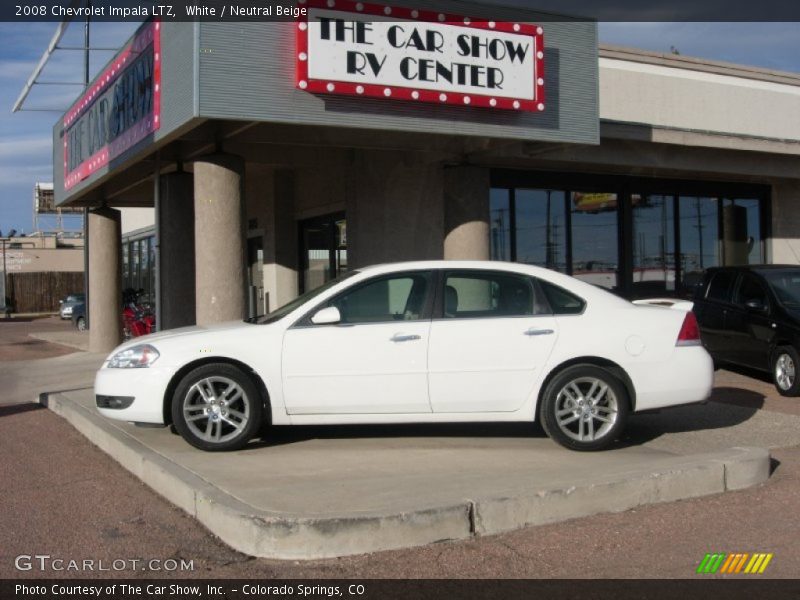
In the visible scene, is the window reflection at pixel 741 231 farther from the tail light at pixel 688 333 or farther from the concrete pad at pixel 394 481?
the concrete pad at pixel 394 481

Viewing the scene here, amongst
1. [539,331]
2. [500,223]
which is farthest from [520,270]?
[500,223]

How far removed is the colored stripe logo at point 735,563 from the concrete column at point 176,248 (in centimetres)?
1035

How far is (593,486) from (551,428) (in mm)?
1423

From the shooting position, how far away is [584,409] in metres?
7.45

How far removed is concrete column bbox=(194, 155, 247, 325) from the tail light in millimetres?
→ 5530

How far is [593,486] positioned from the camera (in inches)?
236

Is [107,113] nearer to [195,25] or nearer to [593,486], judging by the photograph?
[195,25]

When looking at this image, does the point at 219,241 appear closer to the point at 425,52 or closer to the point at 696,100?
the point at 425,52

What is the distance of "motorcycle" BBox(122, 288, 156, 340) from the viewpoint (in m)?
19.2

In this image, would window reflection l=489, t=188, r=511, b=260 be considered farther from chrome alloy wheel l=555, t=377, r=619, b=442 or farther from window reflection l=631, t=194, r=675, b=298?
chrome alloy wheel l=555, t=377, r=619, b=442

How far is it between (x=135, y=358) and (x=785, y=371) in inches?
309

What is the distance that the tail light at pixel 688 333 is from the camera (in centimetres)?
766

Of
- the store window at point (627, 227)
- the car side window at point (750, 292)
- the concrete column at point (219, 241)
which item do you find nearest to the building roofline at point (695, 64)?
the store window at point (627, 227)

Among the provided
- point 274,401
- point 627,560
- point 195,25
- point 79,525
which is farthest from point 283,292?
point 627,560
